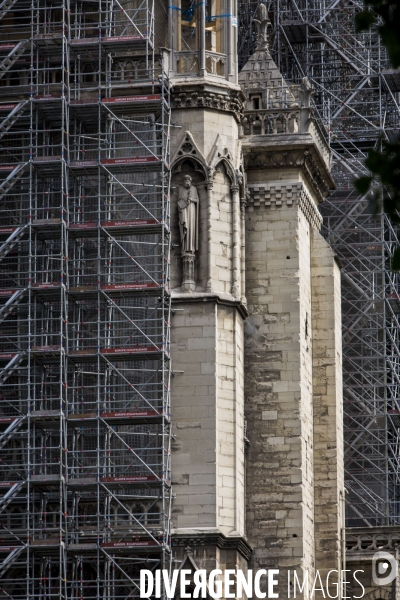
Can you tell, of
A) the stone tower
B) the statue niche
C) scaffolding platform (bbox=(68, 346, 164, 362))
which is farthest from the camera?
the statue niche

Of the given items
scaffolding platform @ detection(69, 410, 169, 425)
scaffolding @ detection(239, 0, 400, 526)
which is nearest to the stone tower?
scaffolding platform @ detection(69, 410, 169, 425)

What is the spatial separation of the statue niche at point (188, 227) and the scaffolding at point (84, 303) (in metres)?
0.36

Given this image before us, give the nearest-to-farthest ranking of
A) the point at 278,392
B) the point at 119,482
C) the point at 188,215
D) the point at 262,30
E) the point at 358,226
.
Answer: the point at 119,482 → the point at 188,215 → the point at 278,392 → the point at 262,30 → the point at 358,226

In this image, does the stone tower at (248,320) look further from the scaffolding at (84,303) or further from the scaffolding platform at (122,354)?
the scaffolding platform at (122,354)

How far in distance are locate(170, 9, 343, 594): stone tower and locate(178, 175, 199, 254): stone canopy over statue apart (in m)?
0.03

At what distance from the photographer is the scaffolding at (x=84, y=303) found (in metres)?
31.7

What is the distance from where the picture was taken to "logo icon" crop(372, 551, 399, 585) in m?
39.4

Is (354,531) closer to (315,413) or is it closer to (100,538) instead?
(315,413)

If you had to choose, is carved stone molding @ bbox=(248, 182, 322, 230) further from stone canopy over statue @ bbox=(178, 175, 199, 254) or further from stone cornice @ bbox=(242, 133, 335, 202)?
stone canopy over statue @ bbox=(178, 175, 199, 254)

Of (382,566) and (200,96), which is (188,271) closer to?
(200,96)

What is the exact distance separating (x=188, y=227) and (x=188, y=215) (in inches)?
11.2

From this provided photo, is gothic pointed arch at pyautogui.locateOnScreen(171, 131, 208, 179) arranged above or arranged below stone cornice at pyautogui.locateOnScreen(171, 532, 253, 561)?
above

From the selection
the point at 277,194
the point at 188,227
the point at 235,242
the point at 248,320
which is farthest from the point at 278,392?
the point at 277,194

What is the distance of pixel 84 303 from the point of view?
3359cm
